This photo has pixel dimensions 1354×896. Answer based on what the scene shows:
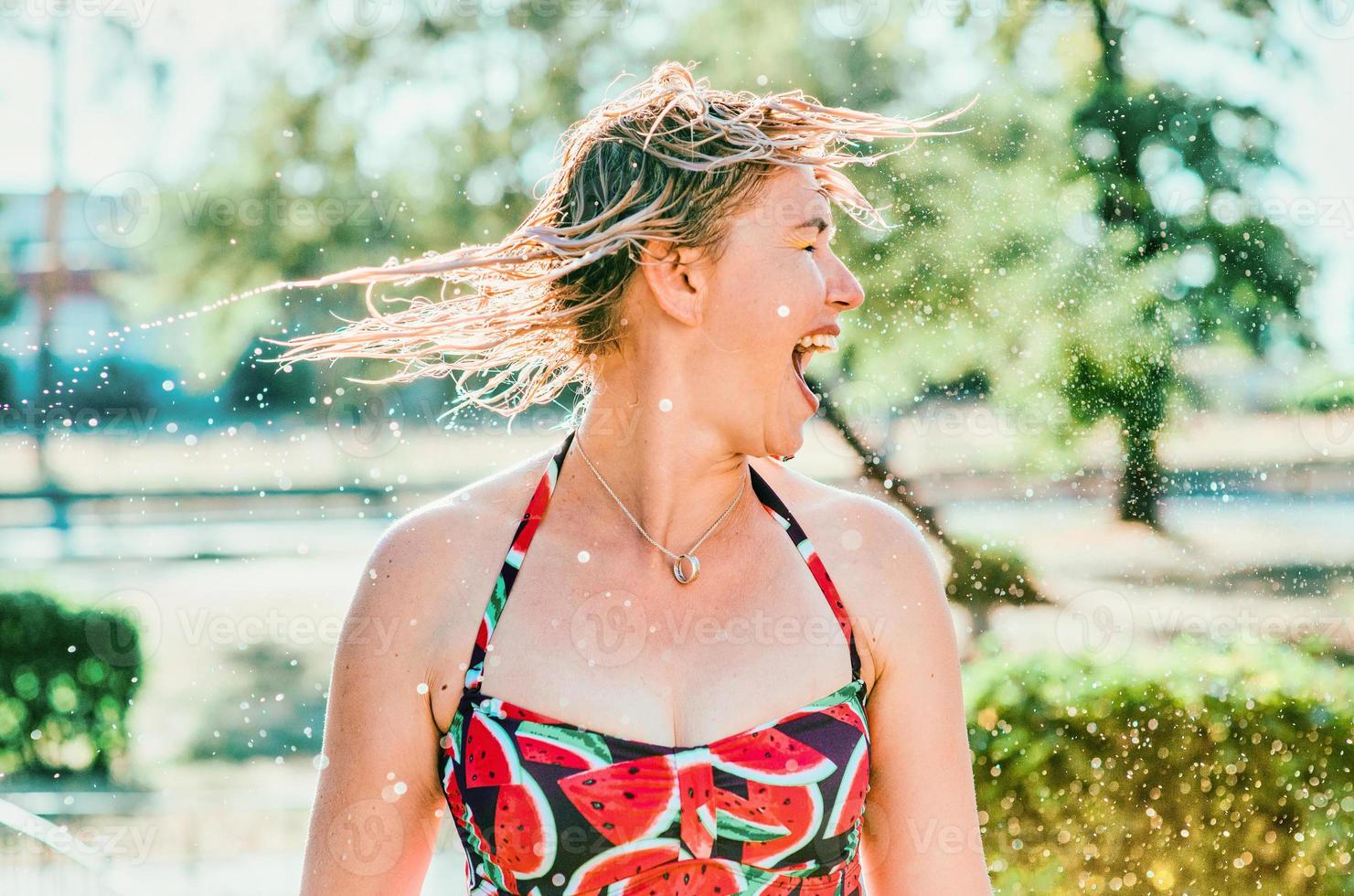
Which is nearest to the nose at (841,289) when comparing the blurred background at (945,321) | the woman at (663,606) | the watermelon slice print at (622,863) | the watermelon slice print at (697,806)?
the woman at (663,606)

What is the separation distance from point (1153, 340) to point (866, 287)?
1377 mm

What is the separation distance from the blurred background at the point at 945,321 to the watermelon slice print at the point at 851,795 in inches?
86.4

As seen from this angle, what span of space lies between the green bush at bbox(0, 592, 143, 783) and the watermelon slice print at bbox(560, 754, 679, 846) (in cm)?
621

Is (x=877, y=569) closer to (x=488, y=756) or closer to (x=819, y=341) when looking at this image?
(x=819, y=341)

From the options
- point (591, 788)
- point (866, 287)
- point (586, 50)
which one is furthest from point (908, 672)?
point (586, 50)

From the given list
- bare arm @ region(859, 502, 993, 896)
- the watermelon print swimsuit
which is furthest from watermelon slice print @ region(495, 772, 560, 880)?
bare arm @ region(859, 502, 993, 896)

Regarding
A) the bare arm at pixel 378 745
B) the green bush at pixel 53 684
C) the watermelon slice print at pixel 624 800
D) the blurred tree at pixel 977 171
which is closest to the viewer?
the watermelon slice print at pixel 624 800

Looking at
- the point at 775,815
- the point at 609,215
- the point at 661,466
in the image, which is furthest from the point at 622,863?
the point at 609,215

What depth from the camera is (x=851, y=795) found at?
1863 mm

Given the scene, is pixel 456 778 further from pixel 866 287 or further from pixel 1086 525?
pixel 1086 525

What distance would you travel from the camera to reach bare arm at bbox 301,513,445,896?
1892 mm

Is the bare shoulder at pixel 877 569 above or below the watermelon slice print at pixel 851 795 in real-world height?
above

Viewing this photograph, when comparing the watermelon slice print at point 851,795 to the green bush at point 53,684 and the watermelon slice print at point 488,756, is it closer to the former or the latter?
the watermelon slice print at point 488,756

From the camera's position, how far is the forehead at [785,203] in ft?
6.35
